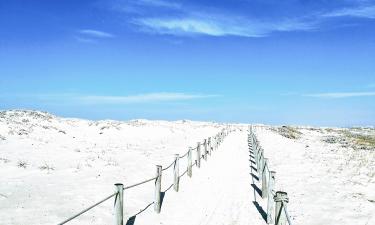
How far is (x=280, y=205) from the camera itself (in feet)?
28.7

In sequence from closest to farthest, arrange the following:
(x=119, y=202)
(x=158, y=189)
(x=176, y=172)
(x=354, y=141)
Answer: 1. (x=119, y=202)
2. (x=158, y=189)
3. (x=176, y=172)
4. (x=354, y=141)

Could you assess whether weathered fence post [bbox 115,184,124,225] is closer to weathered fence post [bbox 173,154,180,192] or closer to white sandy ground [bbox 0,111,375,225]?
white sandy ground [bbox 0,111,375,225]

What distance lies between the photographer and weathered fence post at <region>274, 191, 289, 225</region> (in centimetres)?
853

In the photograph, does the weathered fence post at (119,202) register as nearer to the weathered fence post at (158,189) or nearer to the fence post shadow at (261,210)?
the weathered fence post at (158,189)

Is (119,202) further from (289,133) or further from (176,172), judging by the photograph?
(289,133)

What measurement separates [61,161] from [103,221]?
421 inches

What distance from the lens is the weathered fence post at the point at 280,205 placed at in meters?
8.53

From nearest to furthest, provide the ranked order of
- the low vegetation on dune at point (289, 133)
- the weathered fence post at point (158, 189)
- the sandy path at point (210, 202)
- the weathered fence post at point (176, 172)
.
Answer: the sandy path at point (210, 202)
the weathered fence post at point (158, 189)
the weathered fence post at point (176, 172)
the low vegetation on dune at point (289, 133)

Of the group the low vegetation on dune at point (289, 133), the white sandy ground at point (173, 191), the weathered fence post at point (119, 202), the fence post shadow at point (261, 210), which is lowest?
the fence post shadow at point (261, 210)

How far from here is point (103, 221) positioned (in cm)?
1115

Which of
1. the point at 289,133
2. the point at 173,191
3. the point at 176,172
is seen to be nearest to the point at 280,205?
the point at 176,172

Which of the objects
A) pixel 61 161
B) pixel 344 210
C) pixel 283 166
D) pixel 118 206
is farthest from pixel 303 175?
pixel 118 206

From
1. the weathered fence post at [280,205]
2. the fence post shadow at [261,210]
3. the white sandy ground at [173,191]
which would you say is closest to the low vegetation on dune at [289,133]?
the white sandy ground at [173,191]

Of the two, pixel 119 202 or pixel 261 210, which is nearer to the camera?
pixel 119 202
